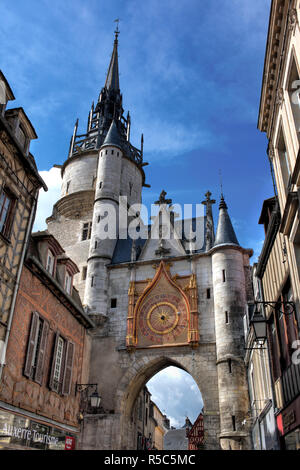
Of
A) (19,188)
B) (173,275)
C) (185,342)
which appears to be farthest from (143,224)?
(19,188)

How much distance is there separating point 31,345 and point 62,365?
2.68 metres

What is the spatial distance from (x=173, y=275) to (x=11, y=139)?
12.5 metres

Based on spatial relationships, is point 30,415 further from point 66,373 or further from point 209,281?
point 209,281

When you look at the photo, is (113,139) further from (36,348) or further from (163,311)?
(36,348)

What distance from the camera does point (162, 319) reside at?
20.5 metres

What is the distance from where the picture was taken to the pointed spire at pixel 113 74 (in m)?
35.9

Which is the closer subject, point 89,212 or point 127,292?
point 127,292

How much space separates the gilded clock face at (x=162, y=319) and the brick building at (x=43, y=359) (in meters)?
4.85

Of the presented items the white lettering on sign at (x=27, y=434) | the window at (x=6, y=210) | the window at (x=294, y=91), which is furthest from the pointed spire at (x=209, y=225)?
the window at (x=294, y=91)

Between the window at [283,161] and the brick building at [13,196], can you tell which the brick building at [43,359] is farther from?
the window at [283,161]

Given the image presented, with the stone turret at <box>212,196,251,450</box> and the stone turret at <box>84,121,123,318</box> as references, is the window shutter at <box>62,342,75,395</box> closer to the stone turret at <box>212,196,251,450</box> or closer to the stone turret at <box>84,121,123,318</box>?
the stone turret at <box>84,121,123,318</box>

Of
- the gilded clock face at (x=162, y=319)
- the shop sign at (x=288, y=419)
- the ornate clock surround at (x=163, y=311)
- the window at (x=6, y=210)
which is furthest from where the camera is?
the gilded clock face at (x=162, y=319)

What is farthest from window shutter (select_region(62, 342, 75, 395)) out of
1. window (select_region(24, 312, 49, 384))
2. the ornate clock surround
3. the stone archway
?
the ornate clock surround

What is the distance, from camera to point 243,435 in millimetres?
16281
